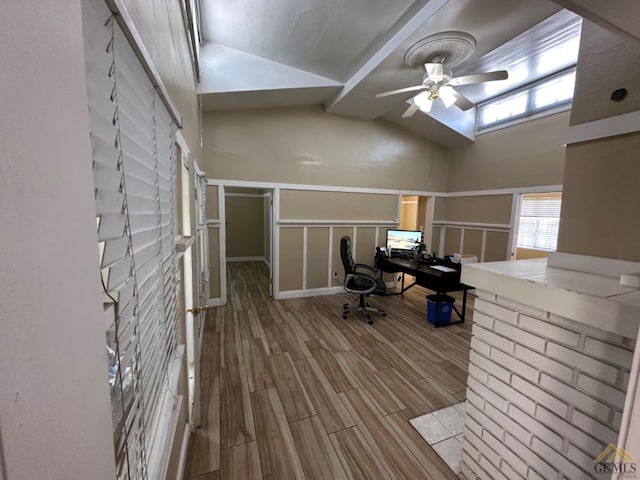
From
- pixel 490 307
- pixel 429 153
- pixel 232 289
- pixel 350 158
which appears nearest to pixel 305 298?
pixel 232 289

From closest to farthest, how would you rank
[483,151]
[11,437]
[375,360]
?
[11,437]
[375,360]
[483,151]

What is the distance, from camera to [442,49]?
250 cm

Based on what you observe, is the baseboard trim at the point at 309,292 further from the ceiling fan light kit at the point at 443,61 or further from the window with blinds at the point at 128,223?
the window with blinds at the point at 128,223

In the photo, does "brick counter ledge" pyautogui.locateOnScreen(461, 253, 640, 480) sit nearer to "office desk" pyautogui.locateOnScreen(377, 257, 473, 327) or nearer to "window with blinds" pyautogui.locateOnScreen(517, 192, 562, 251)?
"office desk" pyautogui.locateOnScreen(377, 257, 473, 327)

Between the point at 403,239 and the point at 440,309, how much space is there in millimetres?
1448

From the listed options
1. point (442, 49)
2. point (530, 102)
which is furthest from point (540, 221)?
point (442, 49)

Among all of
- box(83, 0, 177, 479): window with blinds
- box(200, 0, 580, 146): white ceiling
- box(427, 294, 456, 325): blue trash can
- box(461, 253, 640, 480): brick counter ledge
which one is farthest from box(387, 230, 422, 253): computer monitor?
box(83, 0, 177, 479): window with blinds

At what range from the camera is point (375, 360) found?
8.57 feet

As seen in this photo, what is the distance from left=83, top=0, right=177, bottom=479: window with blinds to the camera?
548 mm

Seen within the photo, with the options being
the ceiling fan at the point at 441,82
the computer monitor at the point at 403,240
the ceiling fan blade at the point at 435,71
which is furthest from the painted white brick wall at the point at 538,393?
the computer monitor at the point at 403,240

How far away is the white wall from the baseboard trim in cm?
398

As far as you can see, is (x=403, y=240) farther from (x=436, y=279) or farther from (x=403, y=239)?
(x=436, y=279)

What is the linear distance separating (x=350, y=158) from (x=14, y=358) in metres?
4.60

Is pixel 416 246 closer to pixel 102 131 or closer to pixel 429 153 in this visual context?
pixel 429 153
